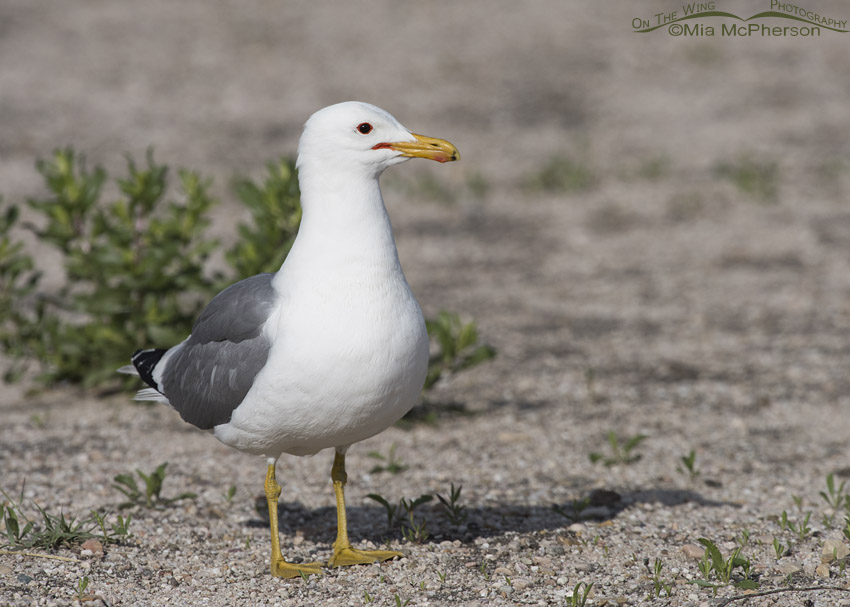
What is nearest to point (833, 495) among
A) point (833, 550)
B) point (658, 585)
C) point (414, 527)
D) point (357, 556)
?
point (833, 550)

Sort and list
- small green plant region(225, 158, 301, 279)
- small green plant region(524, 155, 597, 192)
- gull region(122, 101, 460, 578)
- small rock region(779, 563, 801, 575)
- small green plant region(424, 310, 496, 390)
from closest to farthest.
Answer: gull region(122, 101, 460, 578)
small rock region(779, 563, 801, 575)
small green plant region(225, 158, 301, 279)
small green plant region(424, 310, 496, 390)
small green plant region(524, 155, 597, 192)

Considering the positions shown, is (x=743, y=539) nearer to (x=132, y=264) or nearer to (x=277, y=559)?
(x=277, y=559)

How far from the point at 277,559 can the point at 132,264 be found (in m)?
2.98

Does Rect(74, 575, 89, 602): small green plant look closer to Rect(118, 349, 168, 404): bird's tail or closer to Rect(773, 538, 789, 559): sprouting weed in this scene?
Rect(118, 349, 168, 404): bird's tail

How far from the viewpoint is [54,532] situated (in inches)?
176

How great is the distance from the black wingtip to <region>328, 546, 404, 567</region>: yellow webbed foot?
4.18 feet

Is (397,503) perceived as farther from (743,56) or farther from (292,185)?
(743,56)

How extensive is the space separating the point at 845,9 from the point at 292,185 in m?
13.5

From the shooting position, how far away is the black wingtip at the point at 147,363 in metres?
5.08

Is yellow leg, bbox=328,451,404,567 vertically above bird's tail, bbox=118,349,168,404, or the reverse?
bird's tail, bbox=118,349,168,404

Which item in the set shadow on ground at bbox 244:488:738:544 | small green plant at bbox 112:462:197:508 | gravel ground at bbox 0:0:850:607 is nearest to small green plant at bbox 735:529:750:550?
gravel ground at bbox 0:0:850:607

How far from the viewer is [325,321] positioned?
3998 millimetres

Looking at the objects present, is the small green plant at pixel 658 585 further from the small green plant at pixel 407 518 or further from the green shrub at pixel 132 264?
the green shrub at pixel 132 264

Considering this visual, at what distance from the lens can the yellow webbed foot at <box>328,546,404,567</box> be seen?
4500 mm
